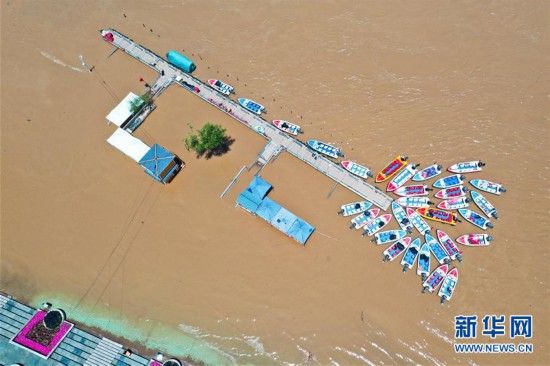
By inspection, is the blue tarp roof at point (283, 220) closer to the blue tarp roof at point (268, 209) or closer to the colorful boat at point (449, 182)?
the blue tarp roof at point (268, 209)

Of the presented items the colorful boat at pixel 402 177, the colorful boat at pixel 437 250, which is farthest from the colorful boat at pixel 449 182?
the colorful boat at pixel 437 250

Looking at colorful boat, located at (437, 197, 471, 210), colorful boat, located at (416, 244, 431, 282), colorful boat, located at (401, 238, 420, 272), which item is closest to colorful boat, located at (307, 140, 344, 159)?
colorful boat, located at (437, 197, 471, 210)

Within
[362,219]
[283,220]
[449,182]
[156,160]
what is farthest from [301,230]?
[449,182]

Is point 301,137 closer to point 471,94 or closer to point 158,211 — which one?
point 158,211

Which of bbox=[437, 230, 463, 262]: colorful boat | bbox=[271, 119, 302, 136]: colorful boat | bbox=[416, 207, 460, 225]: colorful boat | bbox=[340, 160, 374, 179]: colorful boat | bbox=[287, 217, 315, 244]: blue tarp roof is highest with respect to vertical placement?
bbox=[271, 119, 302, 136]: colorful boat

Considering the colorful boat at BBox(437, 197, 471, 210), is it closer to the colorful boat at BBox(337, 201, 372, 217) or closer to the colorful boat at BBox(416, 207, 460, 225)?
the colorful boat at BBox(416, 207, 460, 225)

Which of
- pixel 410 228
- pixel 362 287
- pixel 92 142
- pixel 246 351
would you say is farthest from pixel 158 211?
pixel 410 228
